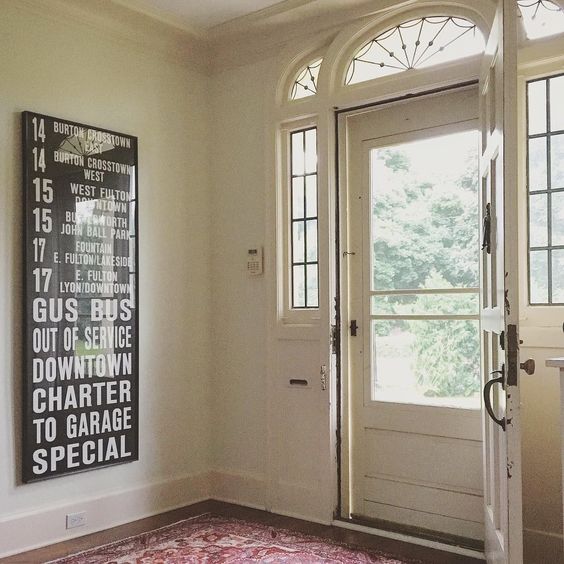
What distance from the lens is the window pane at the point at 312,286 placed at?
388cm

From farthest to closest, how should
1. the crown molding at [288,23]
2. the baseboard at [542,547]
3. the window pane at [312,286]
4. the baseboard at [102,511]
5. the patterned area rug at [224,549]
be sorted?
the window pane at [312,286]
the crown molding at [288,23]
the baseboard at [102,511]
the patterned area rug at [224,549]
the baseboard at [542,547]

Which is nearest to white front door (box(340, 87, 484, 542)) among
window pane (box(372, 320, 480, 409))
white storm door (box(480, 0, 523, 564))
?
window pane (box(372, 320, 480, 409))

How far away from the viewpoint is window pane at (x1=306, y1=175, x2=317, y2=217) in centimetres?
388

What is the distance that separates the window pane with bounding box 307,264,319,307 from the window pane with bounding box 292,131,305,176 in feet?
1.87

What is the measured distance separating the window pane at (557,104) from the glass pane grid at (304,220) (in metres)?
1.32

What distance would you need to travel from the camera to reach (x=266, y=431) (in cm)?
399

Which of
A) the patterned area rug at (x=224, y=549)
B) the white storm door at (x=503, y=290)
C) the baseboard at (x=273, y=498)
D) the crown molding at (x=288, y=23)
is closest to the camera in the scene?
the white storm door at (x=503, y=290)

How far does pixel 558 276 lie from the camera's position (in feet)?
10.0

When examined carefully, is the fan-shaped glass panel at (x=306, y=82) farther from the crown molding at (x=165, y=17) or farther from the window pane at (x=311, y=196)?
the crown molding at (x=165, y=17)

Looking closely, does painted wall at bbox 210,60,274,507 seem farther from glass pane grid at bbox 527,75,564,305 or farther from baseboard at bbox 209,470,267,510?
glass pane grid at bbox 527,75,564,305

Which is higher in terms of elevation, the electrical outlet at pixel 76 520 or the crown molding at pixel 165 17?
the crown molding at pixel 165 17

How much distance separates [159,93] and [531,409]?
8.89 ft

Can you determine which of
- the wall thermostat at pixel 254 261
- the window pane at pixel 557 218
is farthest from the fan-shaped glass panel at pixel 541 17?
the wall thermostat at pixel 254 261

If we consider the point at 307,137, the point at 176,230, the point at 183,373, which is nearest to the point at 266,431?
the point at 183,373
